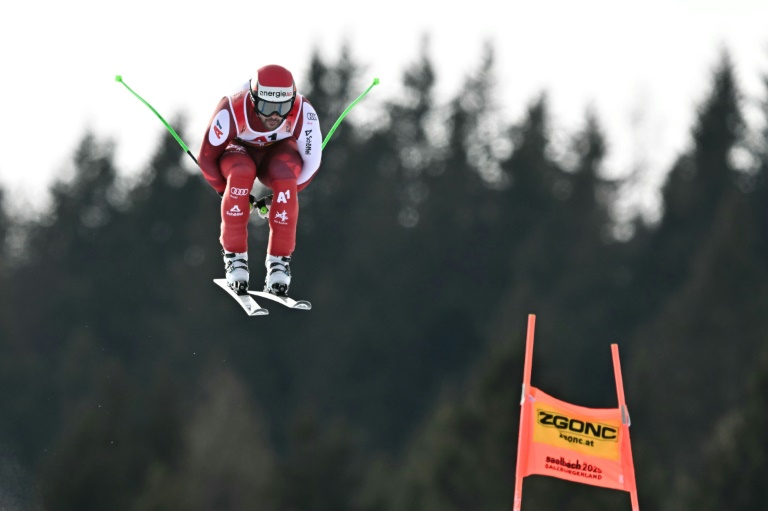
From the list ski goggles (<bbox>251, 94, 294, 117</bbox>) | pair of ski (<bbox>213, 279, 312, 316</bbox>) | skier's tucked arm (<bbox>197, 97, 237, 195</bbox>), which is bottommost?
pair of ski (<bbox>213, 279, 312, 316</bbox>)

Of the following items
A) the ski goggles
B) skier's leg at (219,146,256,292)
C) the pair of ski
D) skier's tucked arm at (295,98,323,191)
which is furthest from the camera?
skier's tucked arm at (295,98,323,191)

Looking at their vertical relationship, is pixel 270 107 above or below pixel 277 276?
above

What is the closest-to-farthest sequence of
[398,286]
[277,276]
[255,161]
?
[277,276]
[255,161]
[398,286]

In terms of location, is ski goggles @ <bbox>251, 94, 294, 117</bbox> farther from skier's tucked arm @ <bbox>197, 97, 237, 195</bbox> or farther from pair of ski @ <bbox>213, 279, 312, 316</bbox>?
pair of ski @ <bbox>213, 279, 312, 316</bbox>

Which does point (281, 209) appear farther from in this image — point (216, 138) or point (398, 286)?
point (398, 286)

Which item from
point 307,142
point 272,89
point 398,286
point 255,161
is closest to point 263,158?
point 255,161

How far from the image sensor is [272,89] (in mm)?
15969

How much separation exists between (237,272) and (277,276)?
39 cm

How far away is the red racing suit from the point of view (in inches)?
640

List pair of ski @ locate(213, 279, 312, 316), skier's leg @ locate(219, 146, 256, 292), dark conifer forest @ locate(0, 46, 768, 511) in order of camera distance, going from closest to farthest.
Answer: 1. pair of ski @ locate(213, 279, 312, 316)
2. skier's leg @ locate(219, 146, 256, 292)
3. dark conifer forest @ locate(0, 46, 768, 511)

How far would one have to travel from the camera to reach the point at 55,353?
7556 cm

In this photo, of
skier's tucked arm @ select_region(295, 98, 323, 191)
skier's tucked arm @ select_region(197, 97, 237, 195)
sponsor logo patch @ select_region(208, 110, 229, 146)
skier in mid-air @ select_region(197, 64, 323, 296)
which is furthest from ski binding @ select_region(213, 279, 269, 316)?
sponsor logo patch @ select_region(208, 110, 229, 146)

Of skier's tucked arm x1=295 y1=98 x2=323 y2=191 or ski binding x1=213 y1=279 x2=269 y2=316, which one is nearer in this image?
ski binding x1=213 y1=279 x2=269 y2=316

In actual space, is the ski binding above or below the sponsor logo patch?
below
